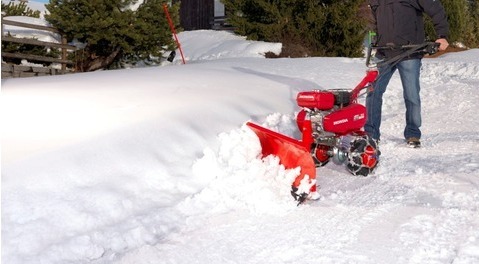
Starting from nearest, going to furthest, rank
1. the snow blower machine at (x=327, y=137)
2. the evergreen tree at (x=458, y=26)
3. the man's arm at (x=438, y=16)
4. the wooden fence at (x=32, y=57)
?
1. the snow blower machine at (x=327, y=137)
2. the man's arm at (x=438, y=16)
3. the wooden fence at (x=32, y=57)
4. the evergreen tree at (x=458, y=26)

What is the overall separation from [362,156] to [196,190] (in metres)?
1.51

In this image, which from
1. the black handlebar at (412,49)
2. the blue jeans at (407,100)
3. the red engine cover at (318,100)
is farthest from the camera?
the blue jeans at (407,100)

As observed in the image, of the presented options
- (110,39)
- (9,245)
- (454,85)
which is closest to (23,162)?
(9,245)

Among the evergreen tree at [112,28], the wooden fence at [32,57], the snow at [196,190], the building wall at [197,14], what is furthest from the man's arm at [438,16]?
the building wall at [197,14]

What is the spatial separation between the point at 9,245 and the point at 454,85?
9353 mm

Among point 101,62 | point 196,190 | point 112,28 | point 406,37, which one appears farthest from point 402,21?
point 101,62

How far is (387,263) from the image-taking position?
9.74 ft

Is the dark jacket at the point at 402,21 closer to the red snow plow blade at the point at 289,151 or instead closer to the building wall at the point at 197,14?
the red snow plow blade at the point at 289,151

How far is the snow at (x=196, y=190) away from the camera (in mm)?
3186

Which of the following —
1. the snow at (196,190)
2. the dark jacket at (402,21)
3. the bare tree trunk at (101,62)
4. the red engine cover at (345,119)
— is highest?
the dark jacket at (402,21)

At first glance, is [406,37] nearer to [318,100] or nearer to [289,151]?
[318,100]

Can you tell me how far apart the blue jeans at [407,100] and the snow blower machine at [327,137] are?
3.78 feet

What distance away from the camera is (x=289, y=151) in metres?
4.31

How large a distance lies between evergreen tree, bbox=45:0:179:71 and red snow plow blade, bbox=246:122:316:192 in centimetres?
923
